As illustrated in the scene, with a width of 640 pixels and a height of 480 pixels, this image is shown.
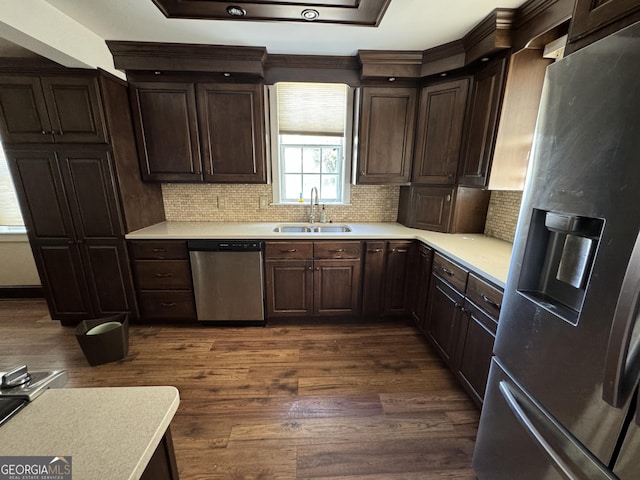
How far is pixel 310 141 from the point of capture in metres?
2.92

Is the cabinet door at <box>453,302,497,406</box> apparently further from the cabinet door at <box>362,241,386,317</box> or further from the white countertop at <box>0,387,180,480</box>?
the white countertop at <box>0,387,180,480</box>

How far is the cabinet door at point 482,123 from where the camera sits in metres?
1.91

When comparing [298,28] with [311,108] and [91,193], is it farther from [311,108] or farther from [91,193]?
[91,193]

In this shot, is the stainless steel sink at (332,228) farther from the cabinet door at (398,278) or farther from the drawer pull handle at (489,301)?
the drawer pull handle at (489,301)

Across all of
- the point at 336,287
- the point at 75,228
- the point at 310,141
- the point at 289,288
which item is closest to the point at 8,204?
the point at 75,228

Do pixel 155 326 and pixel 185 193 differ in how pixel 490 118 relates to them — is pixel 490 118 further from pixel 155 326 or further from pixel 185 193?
pixel 155 326

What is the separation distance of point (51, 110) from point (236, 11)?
5.71 feet

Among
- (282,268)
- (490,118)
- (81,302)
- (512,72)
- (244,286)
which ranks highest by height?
(512,72)

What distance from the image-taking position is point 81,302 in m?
2.51

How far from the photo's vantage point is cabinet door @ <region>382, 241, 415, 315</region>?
2488mm

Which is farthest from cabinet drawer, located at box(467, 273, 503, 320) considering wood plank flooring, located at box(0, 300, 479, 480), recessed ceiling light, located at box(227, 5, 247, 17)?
recessed ceiling light, located at box(227, 5, 247, 17)

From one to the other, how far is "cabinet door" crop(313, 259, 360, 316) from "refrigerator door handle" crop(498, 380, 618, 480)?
1.58 metres

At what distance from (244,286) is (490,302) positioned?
1934 mm

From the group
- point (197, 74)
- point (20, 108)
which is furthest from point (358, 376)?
point (20, 108)
